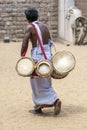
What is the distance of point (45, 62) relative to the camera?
7188mm

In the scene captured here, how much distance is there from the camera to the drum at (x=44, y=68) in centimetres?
714

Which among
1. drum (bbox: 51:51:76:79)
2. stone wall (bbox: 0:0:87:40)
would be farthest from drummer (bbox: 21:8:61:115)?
stone wall (bbox: 0:0:87:40)

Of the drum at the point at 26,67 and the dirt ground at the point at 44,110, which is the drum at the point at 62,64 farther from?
the dirt ground at the point at 44,110

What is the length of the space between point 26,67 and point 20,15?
37.1 feet

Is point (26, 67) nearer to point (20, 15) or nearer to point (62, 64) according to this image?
point (62, 64)

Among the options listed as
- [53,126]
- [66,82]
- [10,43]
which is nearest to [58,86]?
[66,82]

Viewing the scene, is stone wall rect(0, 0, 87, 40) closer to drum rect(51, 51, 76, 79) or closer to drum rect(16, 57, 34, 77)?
drum rect(51, 51, 76, 79)

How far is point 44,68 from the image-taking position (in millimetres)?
7156

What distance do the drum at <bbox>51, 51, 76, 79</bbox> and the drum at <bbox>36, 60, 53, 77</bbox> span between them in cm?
11

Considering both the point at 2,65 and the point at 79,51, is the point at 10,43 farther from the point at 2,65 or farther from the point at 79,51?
the point at 2,65

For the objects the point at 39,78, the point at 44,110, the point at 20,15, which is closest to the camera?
the point at 39,78

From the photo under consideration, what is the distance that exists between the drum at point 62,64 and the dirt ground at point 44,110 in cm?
54

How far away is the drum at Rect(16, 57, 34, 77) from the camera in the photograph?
718cm

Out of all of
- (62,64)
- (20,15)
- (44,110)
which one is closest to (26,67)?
(62,64)
